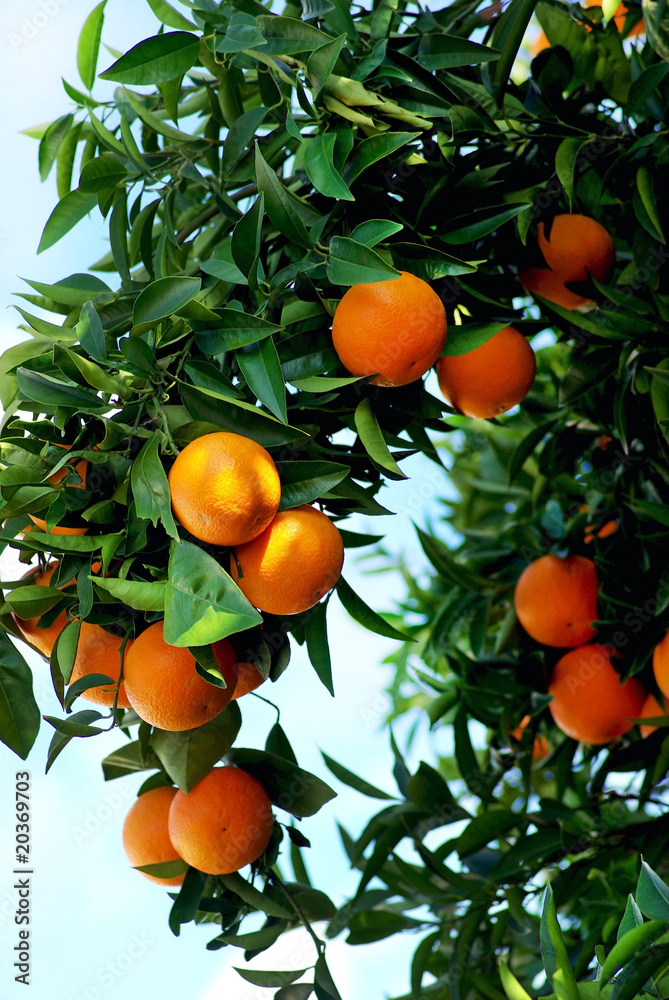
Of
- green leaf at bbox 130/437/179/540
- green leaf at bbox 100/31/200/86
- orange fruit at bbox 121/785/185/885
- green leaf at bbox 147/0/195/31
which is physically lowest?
orange fruit at bbox 121/785/185/885

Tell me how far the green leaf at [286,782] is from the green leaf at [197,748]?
7cm

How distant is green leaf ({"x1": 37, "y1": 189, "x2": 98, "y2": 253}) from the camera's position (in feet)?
3.26

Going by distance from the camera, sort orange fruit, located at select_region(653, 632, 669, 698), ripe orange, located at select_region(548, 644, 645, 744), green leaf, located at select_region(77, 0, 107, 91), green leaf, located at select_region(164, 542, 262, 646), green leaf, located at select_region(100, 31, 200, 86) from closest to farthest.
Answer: green leaf, located at select_region(164, 542, 262, 646) → green leaf, located at select_region(100, 31, 200, 86) → green leaf, located at select_region(77, 0, 107, 91) → orange fruit, located at select_region(653, 632, 669, 698) → ripe orange, located at select_region(548, 644, 645, 744)

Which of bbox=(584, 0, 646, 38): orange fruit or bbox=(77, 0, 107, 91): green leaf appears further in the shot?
bbox=(584, 0, 646, 38): orange fruit

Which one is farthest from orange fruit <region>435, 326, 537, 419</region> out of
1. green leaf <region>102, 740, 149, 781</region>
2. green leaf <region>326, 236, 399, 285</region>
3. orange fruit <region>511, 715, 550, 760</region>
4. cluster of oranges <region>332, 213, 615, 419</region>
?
orange fruit <region>511, 715, 550, 760</region>

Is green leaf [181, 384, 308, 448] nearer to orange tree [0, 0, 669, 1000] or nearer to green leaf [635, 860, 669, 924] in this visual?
orange tree [0, 0, 669, 1000]

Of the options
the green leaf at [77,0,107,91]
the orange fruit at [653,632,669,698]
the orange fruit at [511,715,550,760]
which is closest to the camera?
the green leaf at [77,0,107,91]

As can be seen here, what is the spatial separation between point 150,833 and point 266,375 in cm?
54

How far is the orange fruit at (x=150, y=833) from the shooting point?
99 centimetres

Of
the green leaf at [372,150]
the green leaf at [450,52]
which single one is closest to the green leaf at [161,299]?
the green leaf at [372,150]

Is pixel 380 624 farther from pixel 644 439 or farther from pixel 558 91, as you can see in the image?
pixel 558 91

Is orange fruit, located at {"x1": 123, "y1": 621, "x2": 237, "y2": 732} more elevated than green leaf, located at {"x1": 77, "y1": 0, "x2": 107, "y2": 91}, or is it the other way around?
green leaf, located at {"x1": 77, "y1": 0, "x2": 107, "y2": 91}

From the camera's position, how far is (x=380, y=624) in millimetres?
860

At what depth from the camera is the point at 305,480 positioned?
2.65 ft
